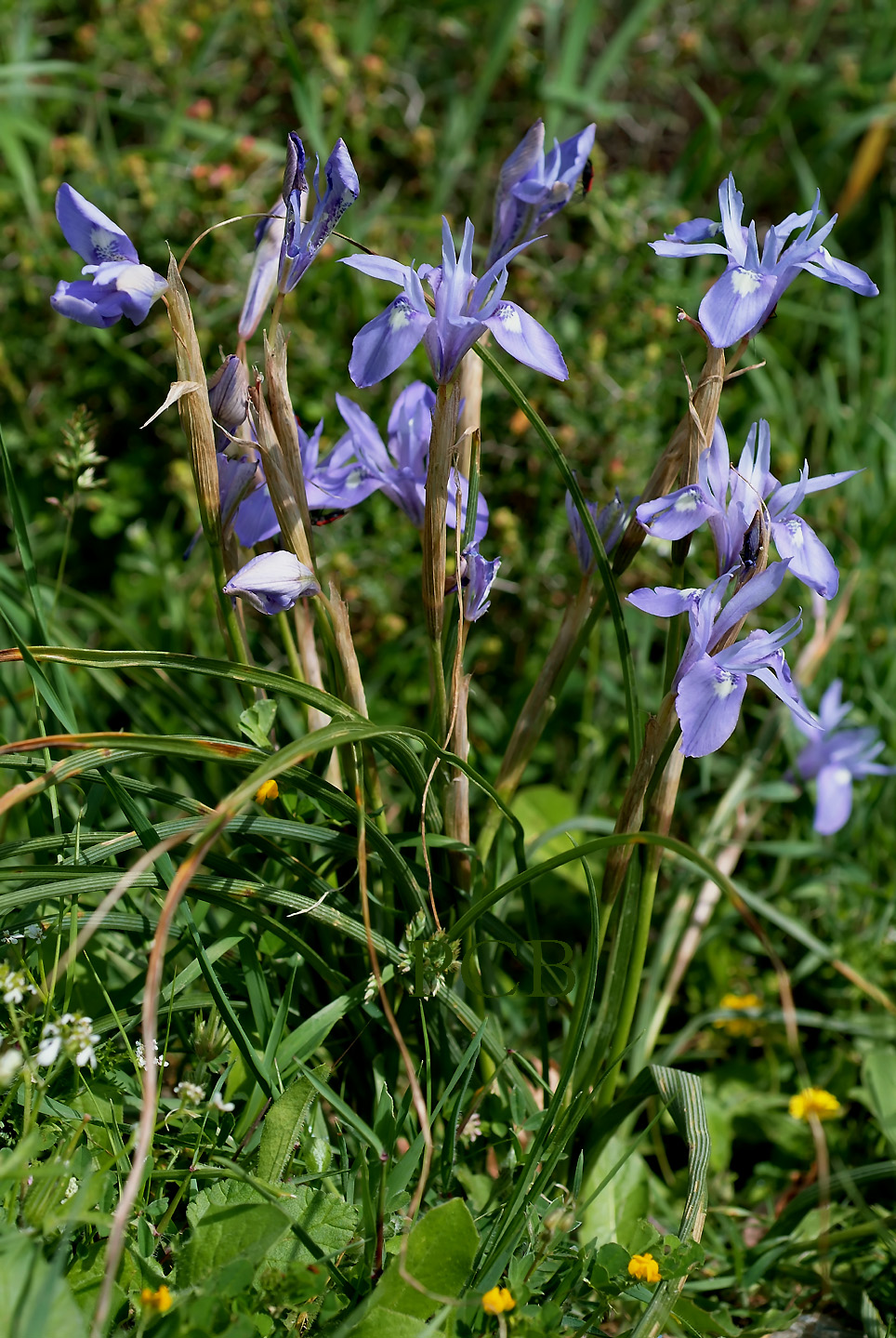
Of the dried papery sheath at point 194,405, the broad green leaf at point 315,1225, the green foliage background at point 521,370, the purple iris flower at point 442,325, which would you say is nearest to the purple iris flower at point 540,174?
the purple iris flower at point 442,325

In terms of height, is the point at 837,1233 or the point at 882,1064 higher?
the point at 837,1233

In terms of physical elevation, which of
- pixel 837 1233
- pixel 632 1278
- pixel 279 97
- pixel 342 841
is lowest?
pixel 837 1233

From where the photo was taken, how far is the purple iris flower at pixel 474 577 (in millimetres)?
1269

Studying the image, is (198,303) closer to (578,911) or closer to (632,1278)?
(578,911)

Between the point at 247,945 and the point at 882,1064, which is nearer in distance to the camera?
the point at 247,945

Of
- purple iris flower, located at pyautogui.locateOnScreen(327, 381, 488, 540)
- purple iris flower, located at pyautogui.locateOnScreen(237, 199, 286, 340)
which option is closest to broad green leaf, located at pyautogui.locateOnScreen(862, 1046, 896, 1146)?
purple iris flower, located at pyautogui.locateOnScreen(327, 381, 488, 540)

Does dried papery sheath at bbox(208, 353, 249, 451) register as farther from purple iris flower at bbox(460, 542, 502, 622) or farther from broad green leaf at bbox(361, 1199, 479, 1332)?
broad green leaf at bbox(361, 1199, 479, 1332)

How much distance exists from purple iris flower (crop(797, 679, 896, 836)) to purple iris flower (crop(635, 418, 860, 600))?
3.16ft

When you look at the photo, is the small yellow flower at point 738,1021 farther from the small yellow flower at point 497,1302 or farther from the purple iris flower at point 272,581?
the purple iris flower at point 272,581

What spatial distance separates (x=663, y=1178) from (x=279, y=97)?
3356 millimetres

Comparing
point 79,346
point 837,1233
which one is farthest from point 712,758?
point 79,346

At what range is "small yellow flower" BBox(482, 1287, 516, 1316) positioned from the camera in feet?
3.55

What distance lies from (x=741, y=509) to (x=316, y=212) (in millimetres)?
594

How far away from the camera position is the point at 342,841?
4.37 ft
